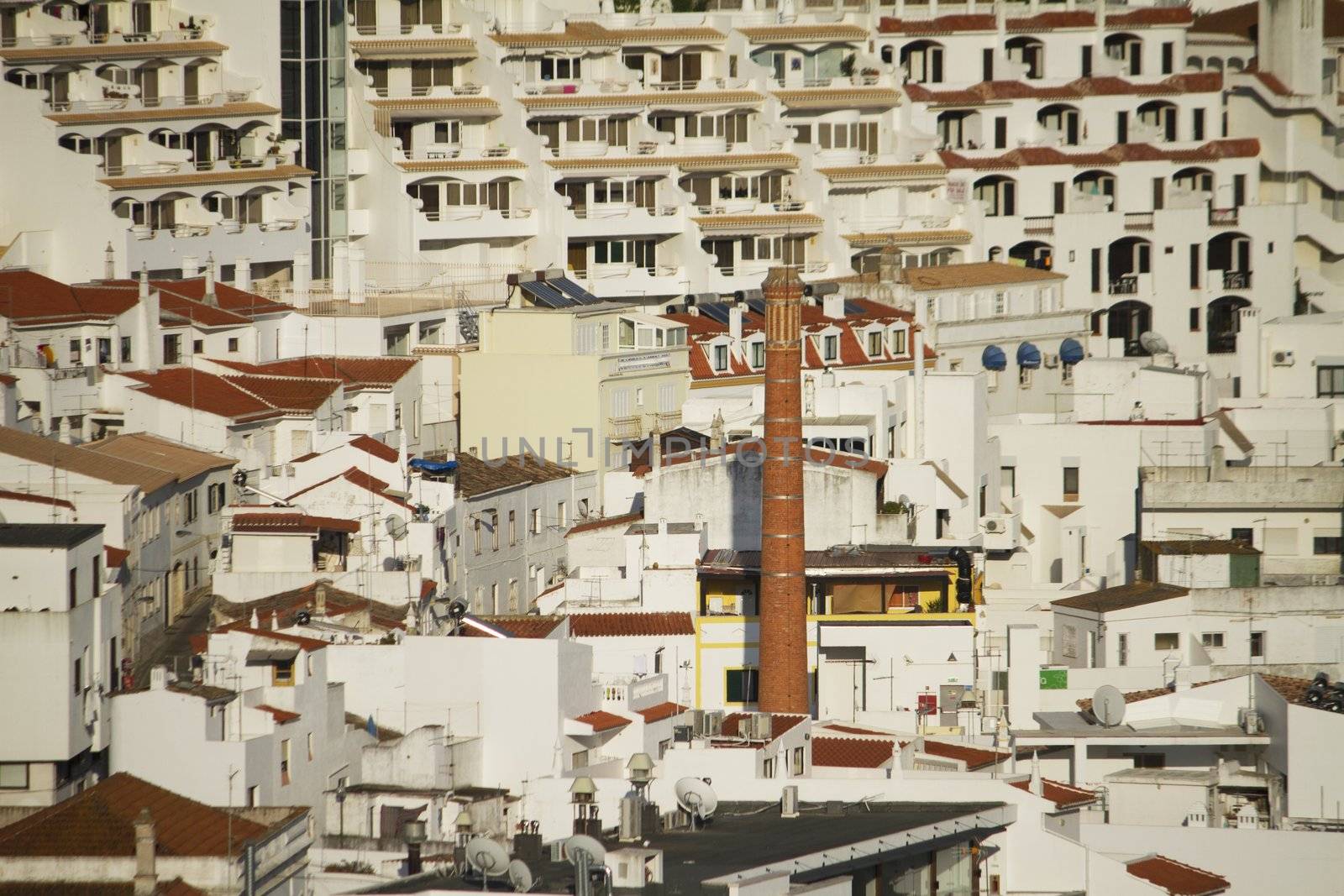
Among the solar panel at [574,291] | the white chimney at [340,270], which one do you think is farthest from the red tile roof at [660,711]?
the white chimney at [340,270]

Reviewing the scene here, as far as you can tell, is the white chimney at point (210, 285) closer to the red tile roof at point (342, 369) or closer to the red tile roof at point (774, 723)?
the red tile roof at point (342, 369)

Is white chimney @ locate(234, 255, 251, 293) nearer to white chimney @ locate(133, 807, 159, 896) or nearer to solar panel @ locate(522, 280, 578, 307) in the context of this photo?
solar panel @ locate(522, 280, 578, 307)

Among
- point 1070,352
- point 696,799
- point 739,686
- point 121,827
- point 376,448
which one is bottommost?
point 739,686

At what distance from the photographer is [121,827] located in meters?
38.1

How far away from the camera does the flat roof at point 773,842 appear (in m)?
35.9

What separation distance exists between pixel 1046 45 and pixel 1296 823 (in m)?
52.7

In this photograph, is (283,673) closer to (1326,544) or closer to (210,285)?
(210,285)

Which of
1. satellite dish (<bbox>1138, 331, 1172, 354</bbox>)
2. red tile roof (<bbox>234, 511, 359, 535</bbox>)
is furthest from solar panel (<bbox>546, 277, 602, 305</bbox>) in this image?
red tile roof (<bbox>234, 511, 359, 535</bbox>)

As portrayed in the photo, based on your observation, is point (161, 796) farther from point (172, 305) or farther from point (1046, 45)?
point (1046, 45)

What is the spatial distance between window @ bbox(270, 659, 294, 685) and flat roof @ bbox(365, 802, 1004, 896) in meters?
7.20

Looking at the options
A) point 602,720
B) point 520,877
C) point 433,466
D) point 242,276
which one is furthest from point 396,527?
point 242,276

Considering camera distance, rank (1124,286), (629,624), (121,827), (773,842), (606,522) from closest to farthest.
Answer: (121,827)
(773,842)
(629,624)
(606,522)
(1124,286)

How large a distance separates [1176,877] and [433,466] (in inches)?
841

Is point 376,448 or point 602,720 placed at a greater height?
point 376,448
